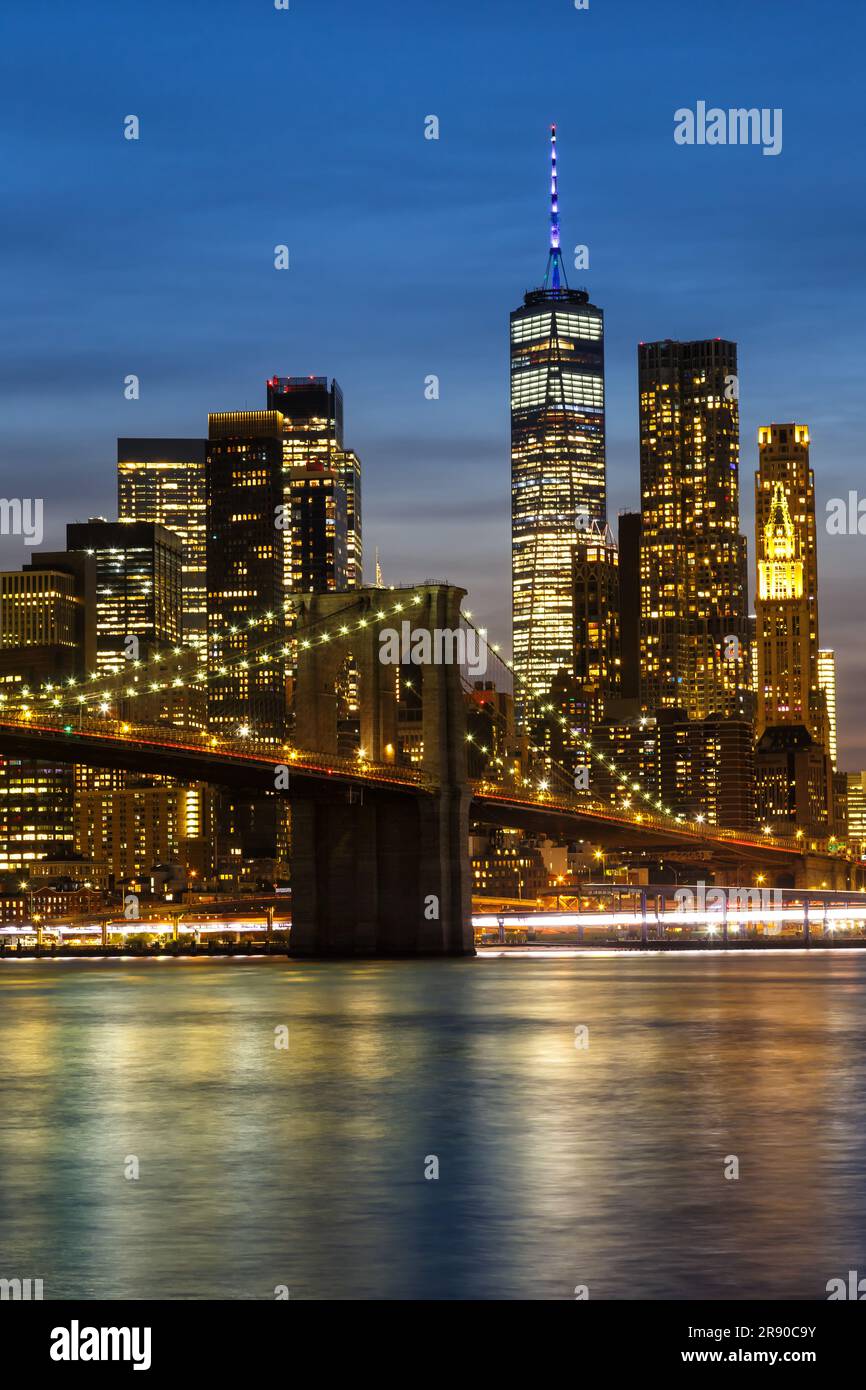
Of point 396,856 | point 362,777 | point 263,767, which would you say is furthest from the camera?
point 396,856

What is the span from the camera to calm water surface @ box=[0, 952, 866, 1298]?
2005 centimetres

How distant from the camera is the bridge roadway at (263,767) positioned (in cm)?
8600

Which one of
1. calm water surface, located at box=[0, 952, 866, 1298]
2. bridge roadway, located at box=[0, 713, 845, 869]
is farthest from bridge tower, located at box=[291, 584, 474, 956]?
calm water surface, located at box=[0, 952, 866, 1298]

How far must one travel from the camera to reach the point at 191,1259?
20531 millimetres

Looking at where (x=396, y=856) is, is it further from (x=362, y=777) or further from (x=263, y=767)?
(x=263, y=767)

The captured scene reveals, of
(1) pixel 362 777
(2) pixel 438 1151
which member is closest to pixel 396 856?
(1) pixel 362 777

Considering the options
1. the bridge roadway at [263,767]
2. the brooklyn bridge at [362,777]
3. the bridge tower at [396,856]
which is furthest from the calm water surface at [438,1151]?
the bridge tower at [396,856]

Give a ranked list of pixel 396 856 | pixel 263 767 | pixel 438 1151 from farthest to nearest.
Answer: pixel 396 856
pixel 263 767
pixel 438 1151

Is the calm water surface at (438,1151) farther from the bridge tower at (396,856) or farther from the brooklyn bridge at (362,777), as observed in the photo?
the bridge tower at (396,856)

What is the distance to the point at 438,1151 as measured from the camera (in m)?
29.7

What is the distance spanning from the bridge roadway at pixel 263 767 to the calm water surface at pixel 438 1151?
23.7 m

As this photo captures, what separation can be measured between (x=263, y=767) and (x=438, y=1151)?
60608 millimetres

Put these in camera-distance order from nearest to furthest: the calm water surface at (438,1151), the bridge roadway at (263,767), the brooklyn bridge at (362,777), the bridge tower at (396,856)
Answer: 1. the calm water surface at (438,1151)
2. the bridge roadway at (263,767)
3. the brooklyn bridge at (362,777)
4. the bridge tower at (396,856)
